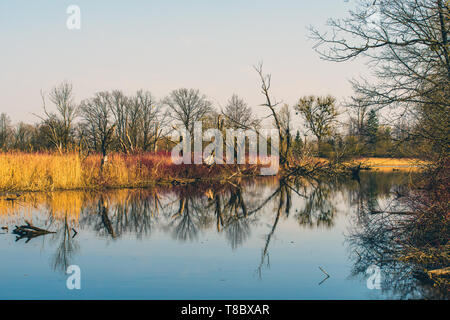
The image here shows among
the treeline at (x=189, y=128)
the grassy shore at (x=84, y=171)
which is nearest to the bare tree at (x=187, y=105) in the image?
the treeline at (x=189, y=128)

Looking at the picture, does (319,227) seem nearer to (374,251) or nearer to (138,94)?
(374,251)

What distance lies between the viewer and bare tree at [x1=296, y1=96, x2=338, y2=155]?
38.9m

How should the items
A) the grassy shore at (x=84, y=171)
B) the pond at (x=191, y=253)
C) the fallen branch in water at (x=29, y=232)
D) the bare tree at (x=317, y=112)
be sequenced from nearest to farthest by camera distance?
the pond at (x=191, y=253), the fallen branch in water at (x=29, y=232), the grassy shore at (x=84, y=171), the bare tree at (x=317, y=112)

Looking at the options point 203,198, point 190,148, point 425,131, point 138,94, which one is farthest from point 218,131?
point 138,94

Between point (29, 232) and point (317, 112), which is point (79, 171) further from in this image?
point (317, 112)

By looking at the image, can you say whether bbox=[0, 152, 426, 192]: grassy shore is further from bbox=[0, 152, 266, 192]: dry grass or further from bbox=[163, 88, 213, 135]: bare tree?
bbox=[163, 88, 213, 135]: bare tree

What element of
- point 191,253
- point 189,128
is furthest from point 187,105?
point 191,253

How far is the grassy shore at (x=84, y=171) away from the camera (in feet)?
53.9

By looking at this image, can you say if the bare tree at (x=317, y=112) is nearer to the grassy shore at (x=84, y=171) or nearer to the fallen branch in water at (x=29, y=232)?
the grassy shore at (x=84, y=171)

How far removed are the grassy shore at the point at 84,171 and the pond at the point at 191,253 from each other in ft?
7.43

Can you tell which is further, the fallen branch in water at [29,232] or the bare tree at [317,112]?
the bare tree at [317,112]

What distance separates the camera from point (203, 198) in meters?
16.6

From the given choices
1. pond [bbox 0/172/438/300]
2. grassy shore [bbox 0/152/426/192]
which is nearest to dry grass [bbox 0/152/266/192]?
grassy shore [bbox 0/152/426/192]
